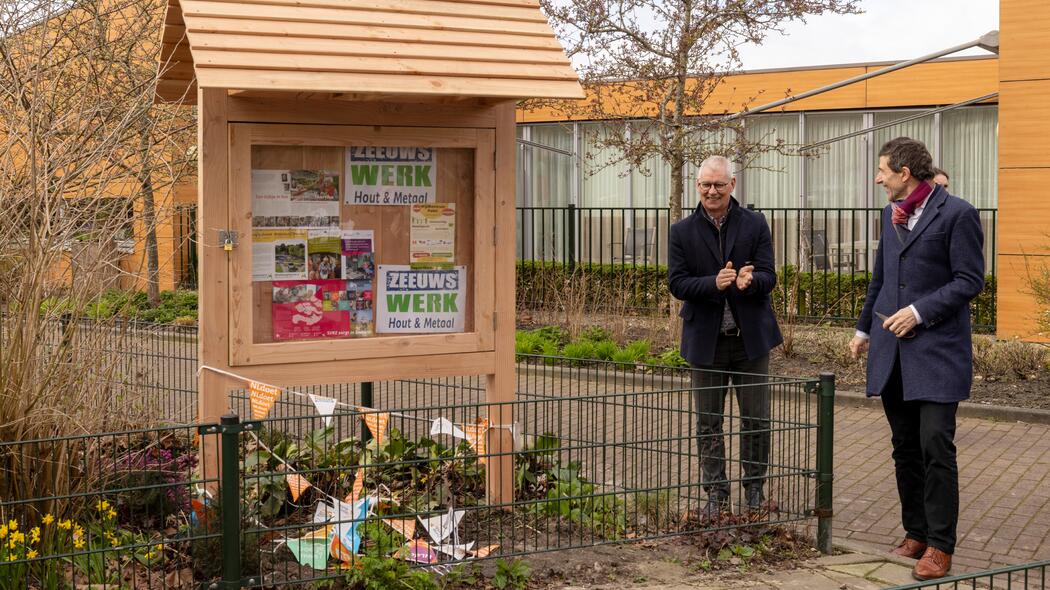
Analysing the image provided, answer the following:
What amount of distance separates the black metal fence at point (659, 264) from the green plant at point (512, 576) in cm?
899

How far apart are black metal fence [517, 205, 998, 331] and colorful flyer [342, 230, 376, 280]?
8.07 m

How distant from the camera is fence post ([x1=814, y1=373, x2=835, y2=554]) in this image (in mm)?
6027

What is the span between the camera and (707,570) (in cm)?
568

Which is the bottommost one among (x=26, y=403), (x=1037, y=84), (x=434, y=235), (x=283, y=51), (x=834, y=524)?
(x=834, y=524)

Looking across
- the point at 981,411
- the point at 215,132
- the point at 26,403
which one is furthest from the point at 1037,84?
the point at 26,403

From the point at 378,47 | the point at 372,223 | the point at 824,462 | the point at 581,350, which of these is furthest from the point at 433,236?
the point at 581,350

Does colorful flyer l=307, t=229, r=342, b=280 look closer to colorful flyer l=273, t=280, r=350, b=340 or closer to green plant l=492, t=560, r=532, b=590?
colorful flyer l=273, t=280, r=350, b=340

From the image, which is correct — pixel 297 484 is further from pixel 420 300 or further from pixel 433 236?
pixel 433 236

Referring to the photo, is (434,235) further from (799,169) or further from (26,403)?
(799,169)

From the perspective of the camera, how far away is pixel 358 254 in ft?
20.9

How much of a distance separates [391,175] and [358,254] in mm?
441

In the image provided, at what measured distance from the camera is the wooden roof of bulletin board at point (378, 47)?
18.7 ft

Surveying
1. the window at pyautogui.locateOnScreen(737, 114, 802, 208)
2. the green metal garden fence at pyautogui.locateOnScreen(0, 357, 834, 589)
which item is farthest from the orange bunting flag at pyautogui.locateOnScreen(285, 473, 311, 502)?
the window at pyautogui.locateOnScreen(737, 114, 802, 208)

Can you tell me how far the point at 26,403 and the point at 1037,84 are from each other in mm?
12122
